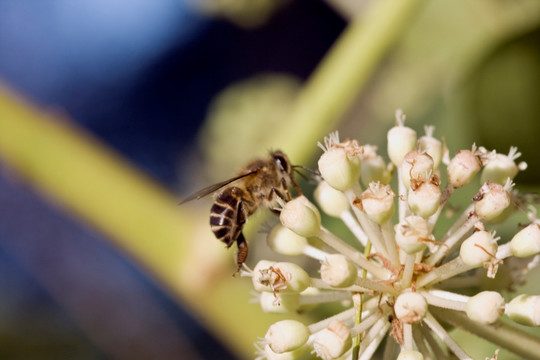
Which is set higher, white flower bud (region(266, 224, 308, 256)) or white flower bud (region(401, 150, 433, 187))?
white flower bud (region(266, 224, 308, 256))

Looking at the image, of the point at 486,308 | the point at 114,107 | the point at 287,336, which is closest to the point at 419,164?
the point at 486,308

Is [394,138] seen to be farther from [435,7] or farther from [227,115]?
[227,115]

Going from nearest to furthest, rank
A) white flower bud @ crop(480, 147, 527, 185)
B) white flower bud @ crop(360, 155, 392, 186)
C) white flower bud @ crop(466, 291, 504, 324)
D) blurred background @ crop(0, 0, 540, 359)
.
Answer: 1. white flower bud @ crop(466, 291, 504, 324)
2. white flower bud @ crop(480, 147, 527, 185)
3. white flower bud @ crop(360, 155, 392, 186)
4. blurred background @ crop(0, 0, 540, 359)

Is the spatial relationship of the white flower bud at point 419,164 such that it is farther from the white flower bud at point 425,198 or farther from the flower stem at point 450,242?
the flower stem at point 450,242

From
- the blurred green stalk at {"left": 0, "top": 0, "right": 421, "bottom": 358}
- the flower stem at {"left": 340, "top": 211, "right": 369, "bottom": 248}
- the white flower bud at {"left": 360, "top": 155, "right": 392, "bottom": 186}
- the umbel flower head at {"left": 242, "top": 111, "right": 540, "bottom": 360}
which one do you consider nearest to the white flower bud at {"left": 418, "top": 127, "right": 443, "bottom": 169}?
the umbel flower head at {"left": 242, "top": 111, "right": 540, "bottom": 360}

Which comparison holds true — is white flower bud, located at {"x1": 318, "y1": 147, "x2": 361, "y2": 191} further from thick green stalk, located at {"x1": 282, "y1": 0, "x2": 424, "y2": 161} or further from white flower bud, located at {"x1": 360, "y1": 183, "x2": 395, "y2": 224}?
thick green stalk, located at {"x1": 282, "y1": 0, "x2": 424, "y2": 161}

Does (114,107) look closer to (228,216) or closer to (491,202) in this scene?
(228,216)

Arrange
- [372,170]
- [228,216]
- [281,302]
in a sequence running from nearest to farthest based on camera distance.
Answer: [281,302] < [372,170] < [228,216]
